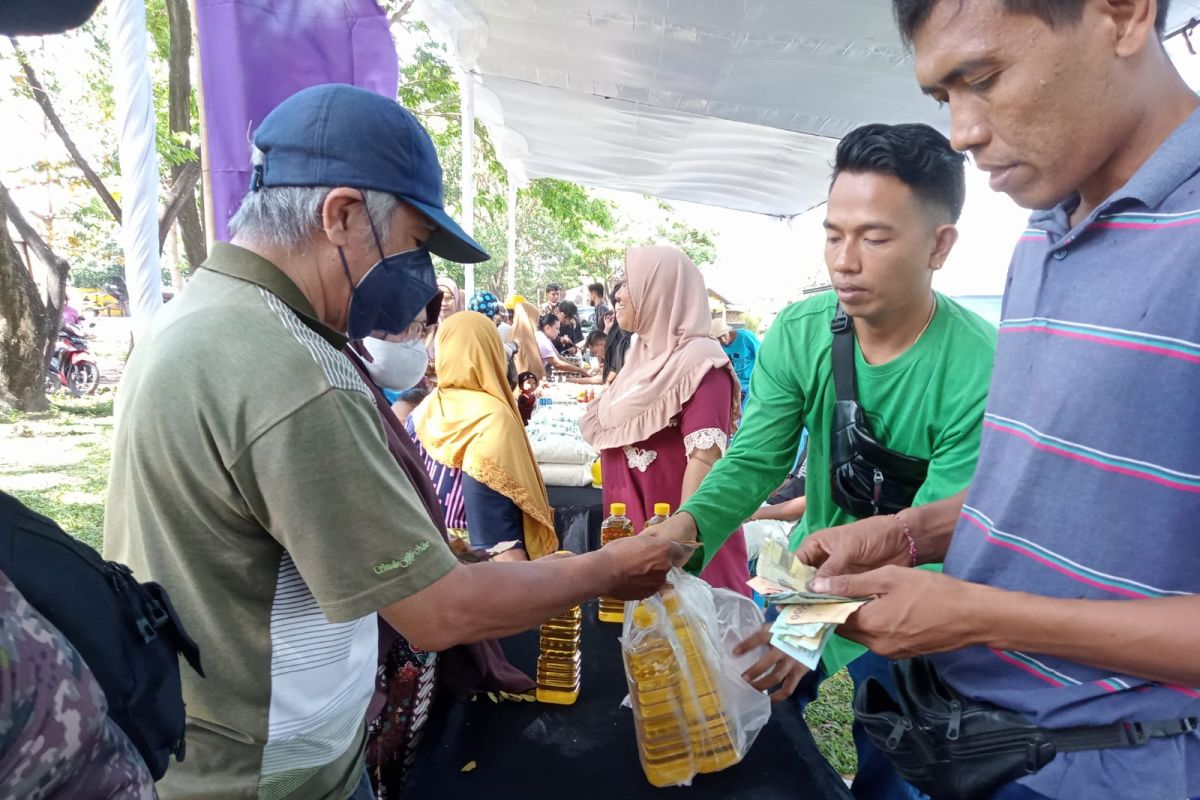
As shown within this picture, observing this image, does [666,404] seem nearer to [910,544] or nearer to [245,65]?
[910,544]

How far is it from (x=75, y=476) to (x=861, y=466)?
7.94 m

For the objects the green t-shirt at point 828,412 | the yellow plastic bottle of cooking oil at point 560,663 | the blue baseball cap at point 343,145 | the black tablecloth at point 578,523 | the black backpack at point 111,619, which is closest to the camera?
the black backpack at point 111,619

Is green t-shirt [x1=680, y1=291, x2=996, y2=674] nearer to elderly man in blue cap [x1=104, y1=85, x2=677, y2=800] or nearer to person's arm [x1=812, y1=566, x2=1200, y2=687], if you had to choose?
person's arm [x1=812, y1=566, x2=1200, y2=687]

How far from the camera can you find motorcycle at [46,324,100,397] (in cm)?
1097

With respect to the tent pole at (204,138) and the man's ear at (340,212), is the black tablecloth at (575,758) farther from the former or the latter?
the tent pole at (204,138)

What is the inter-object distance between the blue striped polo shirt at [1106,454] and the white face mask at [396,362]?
246 cm

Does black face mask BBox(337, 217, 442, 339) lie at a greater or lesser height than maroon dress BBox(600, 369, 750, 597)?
greater

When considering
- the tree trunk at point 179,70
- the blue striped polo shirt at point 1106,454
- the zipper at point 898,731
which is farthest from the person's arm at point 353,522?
the tree trunk at point 179,70

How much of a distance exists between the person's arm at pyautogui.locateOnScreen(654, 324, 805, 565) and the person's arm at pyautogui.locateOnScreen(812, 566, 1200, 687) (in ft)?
2.56

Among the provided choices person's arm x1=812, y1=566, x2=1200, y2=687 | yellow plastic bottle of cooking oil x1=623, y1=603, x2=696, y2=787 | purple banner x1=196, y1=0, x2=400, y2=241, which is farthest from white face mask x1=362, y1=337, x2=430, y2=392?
person's arm x1=812, y1=566, x2=1200, y2=687

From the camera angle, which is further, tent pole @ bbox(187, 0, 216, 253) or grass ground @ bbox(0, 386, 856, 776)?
grass ground @ bbox(0, 386, 856, 776)

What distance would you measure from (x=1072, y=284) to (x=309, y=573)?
123cm

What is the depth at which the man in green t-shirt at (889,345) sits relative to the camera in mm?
1539

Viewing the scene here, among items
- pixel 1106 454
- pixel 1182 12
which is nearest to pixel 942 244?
pixel 1106 454
